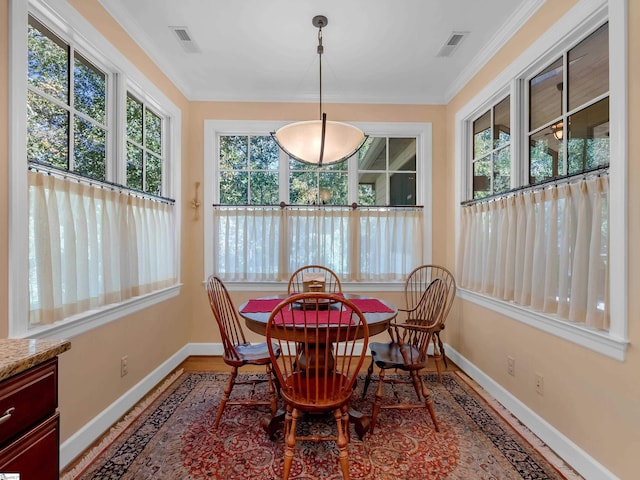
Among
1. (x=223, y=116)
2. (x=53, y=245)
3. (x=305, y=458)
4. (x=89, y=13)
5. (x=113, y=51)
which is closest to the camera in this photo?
(x=53, y=245)

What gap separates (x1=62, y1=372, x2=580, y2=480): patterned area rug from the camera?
172 cm

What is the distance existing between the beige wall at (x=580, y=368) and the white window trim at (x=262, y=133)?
2.83 feet

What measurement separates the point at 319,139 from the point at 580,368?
2046mm

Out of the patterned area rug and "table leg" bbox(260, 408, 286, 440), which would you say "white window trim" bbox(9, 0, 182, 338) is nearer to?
the patterned area rug

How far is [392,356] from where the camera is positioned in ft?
7.18

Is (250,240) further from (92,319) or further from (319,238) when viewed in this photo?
(92,319)

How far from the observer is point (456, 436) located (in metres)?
2.03

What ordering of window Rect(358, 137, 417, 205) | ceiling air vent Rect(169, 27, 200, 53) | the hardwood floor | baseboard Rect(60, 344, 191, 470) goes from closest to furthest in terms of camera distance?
baseboard Rect(60, 344, 191, 470) → ceiling air vent Rect(169, 27, 200, 53) → the hardwood floor → window Rect(358, 137, 417, 205)

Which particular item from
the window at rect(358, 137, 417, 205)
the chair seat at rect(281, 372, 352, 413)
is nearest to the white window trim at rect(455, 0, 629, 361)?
the chair seat at rect(281, 372, 352, 413)

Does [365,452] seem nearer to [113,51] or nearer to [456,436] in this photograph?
[456,436]

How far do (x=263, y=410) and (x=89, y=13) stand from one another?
112 inches

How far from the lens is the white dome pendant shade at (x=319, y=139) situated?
218 centimetres

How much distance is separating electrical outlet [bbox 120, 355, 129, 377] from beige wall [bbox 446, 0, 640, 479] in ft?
9.19

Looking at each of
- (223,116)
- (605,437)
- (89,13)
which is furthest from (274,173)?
(605,437)
